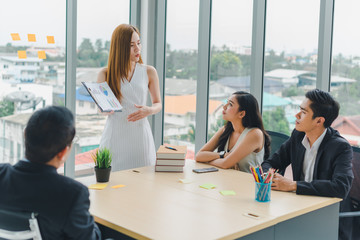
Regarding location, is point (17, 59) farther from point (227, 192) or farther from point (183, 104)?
point (227, 192)

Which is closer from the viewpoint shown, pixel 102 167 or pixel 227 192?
pixel 227 192

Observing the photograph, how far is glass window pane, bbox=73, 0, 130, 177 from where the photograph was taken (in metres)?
4.83

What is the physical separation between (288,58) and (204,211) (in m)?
2.22

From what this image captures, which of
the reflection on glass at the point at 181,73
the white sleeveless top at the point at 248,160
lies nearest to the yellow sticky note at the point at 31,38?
the reflection on glass at the point at 181,73

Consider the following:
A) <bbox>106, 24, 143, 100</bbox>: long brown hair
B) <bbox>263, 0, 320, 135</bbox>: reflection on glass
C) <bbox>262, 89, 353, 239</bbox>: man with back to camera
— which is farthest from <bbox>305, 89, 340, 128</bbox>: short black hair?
<bbox>106, 24, 143, 100</bbox>: long brown hair

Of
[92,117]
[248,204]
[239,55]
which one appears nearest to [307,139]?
[248,204]

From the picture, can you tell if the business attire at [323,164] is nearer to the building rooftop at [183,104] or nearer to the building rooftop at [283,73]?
the building rooftop at [283,73]

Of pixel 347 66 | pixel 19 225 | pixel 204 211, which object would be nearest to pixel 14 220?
pixel 19 225

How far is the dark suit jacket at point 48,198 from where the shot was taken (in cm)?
165

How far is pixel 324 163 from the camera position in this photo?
2.71m

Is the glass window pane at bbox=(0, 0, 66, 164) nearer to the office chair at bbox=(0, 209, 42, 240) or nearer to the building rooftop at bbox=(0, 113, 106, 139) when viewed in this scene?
the building rooftop at bbox=(0, 113, 106, 139)

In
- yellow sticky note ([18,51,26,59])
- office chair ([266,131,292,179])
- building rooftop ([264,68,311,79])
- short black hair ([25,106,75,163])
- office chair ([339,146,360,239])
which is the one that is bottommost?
office chair ([339,146,360,239])

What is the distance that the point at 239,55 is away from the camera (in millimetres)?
4418

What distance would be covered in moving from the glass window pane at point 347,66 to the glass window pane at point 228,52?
878 mm
